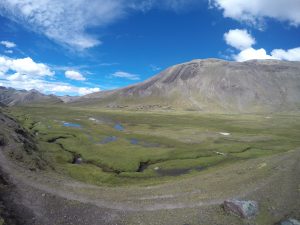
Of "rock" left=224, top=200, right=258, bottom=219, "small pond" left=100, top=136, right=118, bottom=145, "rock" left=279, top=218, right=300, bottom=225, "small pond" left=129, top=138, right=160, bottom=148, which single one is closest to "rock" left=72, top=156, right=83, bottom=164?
"small pond" left=100, top=136, right=118, bottom=145

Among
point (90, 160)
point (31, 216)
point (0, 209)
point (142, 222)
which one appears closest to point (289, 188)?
point (142, 222)

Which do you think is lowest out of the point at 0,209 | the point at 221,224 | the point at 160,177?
the point at 160,177

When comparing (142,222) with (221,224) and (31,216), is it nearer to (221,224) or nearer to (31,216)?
(221,224)

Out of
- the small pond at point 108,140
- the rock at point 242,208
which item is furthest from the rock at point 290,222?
the small pond at point 108,140

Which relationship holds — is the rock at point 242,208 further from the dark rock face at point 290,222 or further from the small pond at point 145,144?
the small pond at point 145,144

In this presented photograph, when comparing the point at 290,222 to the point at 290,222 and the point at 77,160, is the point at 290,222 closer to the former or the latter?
the point at 290,222

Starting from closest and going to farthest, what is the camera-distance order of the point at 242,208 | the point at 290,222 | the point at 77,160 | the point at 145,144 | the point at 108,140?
the point at 290,222
the point at 242,208
the point at 77,160
the point at 145,144
the point at 108,140

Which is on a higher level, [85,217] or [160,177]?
[85,217]

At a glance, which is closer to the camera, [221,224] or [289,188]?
[221,224]

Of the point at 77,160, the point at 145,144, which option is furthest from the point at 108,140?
the point at 77,160

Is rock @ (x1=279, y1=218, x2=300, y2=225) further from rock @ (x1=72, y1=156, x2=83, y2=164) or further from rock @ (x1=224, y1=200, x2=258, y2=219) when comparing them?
rock @ (x1=72, y1=156, x2=83, y2=164)
